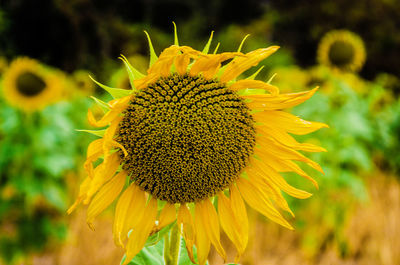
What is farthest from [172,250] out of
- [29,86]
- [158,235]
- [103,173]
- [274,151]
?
[29,86]

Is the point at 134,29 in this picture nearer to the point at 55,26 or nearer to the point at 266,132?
the point at 55,26

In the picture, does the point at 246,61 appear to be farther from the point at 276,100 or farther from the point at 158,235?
the point at 158,235

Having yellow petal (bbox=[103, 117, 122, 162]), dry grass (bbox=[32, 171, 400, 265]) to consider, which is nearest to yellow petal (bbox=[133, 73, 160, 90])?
yellow petal (bbox=[103, 117, 122, 162])

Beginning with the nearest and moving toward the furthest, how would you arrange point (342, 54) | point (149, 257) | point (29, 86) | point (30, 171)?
point (149, 257) → point (30, 171) → point (29, 86) → point (342, 54)

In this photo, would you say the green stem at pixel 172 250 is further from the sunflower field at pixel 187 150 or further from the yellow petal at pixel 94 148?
the yellow petal at pixel 94 148

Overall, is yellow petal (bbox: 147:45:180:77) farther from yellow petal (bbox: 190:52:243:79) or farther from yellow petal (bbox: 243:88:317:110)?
yellow petal (bbox: 243:88:317:110)

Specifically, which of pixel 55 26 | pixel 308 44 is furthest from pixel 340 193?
pixel 308 44

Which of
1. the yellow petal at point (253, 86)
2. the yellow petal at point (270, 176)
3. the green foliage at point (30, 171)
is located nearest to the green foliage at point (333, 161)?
the green foliage at point (30, 171)

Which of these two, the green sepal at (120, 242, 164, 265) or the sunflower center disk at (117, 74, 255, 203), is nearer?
the sunflower center disk at (117, 74, 255, 203)
